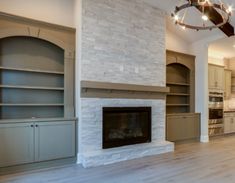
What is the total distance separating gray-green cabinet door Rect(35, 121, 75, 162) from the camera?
3879 millimetres

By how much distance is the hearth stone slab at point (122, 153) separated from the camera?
4.04 metres

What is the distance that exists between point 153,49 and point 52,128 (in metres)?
3.09

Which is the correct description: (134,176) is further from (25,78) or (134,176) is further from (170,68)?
(170,68)

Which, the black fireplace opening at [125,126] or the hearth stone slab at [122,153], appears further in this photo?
the black fireplace opening at [125,126]

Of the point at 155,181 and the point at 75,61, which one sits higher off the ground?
the point at 75,61

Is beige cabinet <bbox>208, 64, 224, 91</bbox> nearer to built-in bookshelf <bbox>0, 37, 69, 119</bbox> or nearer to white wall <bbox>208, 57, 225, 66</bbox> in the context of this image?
white wall <bbox>208, 57, 225, 66</bbox>

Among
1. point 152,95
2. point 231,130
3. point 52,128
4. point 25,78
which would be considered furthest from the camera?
point 231,130

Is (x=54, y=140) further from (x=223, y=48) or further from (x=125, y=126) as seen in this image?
(x=223, y=48)

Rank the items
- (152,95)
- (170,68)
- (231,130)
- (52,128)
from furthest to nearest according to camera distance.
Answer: (231,130)
(170,68)
(152,95)
(52,128)

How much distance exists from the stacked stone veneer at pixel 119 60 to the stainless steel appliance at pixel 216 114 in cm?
259

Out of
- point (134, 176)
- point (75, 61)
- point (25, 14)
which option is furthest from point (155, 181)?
point (25, 14)

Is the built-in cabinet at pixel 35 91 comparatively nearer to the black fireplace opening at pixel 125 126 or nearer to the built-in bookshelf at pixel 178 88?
the black fireplace opening at pixel 125 126

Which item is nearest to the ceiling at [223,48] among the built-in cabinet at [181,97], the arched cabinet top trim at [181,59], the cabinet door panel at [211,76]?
the cabinet door panel at [211,76]

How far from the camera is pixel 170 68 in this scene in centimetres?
655
